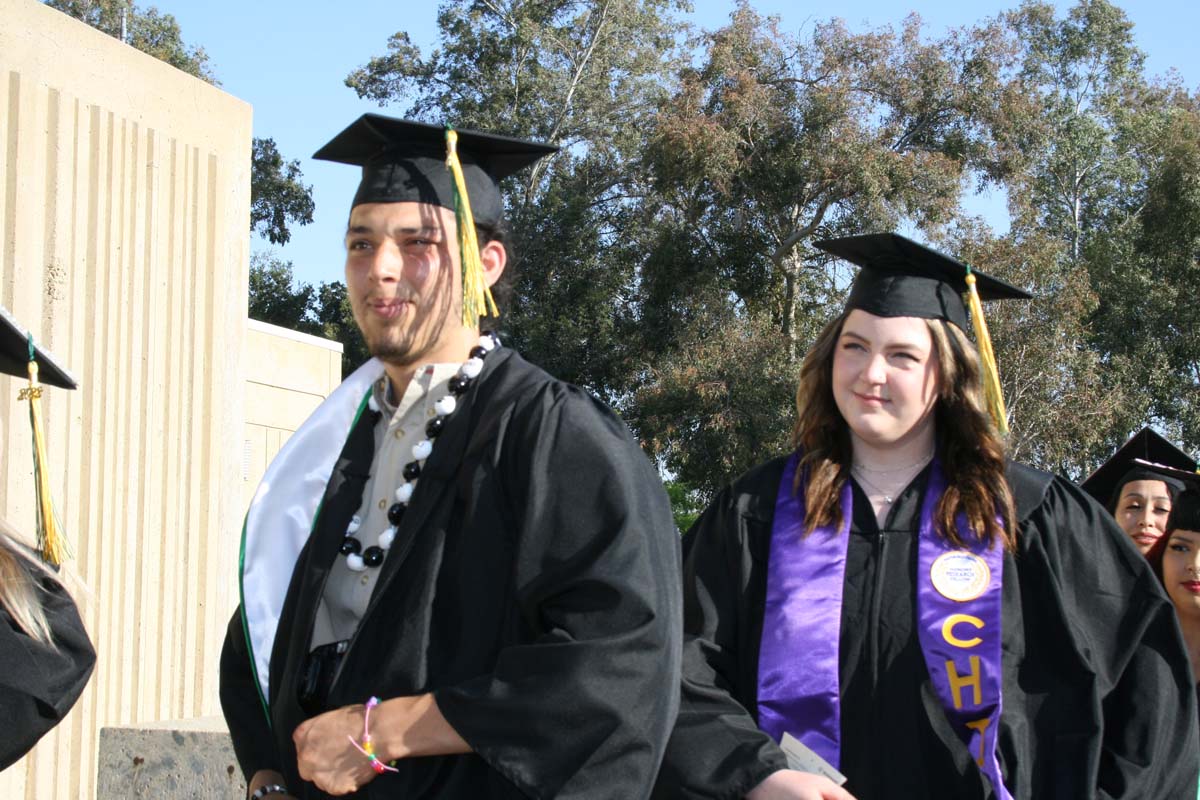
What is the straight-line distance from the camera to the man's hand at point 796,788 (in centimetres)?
243

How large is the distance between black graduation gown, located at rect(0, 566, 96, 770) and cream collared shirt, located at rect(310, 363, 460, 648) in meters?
0.69

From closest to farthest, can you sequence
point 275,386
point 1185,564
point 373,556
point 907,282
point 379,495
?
point 373,556 → point 379,495 → point 907,282 → point 1185,564 → point 275,386

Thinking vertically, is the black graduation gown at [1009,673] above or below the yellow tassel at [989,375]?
below

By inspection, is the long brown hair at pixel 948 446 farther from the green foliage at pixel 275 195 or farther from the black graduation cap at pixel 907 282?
the green foliage at pixel 275 195

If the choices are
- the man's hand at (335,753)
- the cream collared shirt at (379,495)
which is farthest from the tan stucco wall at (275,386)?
the man's hand at (335,753)

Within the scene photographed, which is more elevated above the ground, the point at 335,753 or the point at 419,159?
the point at 419,159

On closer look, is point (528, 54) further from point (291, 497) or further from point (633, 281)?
point (291, 497)

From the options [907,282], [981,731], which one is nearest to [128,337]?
[907,282]

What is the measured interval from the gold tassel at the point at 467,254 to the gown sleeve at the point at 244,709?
761 millimetres

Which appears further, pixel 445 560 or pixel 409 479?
pixel 409 479

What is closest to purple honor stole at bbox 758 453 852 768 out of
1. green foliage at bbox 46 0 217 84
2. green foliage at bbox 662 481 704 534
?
green foliage at bbox 662 481 704 534

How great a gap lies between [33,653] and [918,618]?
1840mm

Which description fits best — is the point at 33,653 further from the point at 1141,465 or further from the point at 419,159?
the point at 1141,465

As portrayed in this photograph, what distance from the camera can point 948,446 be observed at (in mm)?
2996
